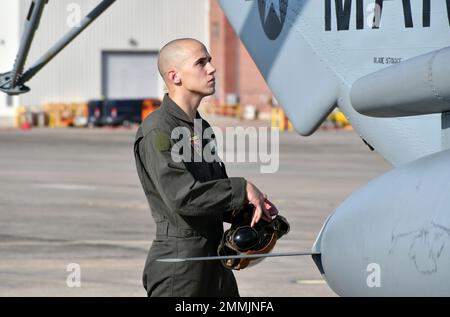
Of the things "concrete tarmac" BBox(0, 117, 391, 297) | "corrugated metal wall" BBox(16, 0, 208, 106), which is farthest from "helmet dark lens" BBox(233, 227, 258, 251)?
"corrugated metal wall" BBox(16, 0, 208, 106)

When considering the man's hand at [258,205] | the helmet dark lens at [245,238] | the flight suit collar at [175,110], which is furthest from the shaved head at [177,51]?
the helmet dark lens at [245,238]

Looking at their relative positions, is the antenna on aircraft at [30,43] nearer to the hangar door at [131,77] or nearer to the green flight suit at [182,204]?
the green flight suit at [182,204]

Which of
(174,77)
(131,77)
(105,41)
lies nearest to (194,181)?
(174,77)

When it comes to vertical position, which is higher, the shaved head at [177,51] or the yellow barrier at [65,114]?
the shaved head at [177,51]

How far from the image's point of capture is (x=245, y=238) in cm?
505

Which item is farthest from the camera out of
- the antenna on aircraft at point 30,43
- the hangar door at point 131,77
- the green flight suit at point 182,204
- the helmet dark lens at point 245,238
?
the hangar door at point 131,77

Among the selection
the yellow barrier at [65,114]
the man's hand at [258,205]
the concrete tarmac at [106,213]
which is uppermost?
the man's hand at [258,205]

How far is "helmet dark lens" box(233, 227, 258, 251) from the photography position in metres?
5.04

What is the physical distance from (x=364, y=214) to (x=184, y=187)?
3.18ft

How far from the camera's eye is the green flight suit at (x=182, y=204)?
16.1 ft

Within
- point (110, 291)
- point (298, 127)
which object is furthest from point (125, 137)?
point (298, 127)

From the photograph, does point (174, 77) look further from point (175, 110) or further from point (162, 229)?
point (162, 229)

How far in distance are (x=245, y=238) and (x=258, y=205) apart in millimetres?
155

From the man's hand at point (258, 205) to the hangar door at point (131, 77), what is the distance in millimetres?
55968
